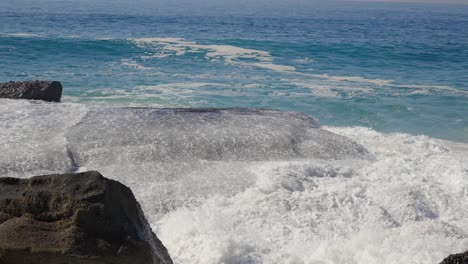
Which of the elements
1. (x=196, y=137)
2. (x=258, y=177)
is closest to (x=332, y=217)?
(x=258, y=177)

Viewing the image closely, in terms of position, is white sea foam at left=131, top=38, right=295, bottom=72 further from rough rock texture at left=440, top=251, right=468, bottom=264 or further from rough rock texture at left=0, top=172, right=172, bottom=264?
rough rock texture at left=440, top=251, right=468, bottom=264

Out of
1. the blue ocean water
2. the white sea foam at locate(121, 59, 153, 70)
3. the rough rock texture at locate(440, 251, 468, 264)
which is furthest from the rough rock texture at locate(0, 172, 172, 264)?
the white sea foam at locate(121, 59, 153, 70)

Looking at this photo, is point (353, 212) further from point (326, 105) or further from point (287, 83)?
point (287, 83)

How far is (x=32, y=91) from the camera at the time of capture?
35.8ft

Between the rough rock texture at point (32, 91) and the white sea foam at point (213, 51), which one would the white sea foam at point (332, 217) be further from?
the white sea foam at point (213, 51)

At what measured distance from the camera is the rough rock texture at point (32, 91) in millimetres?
10766

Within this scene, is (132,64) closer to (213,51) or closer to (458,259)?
(213,51)

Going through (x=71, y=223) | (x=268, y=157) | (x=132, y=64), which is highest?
(x=71, y=223)

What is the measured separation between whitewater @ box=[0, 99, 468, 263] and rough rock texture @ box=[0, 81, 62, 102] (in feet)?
2.44

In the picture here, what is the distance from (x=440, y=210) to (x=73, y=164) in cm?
503

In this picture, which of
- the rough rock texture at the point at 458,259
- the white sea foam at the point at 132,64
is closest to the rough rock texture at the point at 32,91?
the rough rock texture at the point at 458,259

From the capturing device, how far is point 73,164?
771 cm

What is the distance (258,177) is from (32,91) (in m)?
5.51

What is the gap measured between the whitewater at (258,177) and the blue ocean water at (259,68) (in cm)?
387
